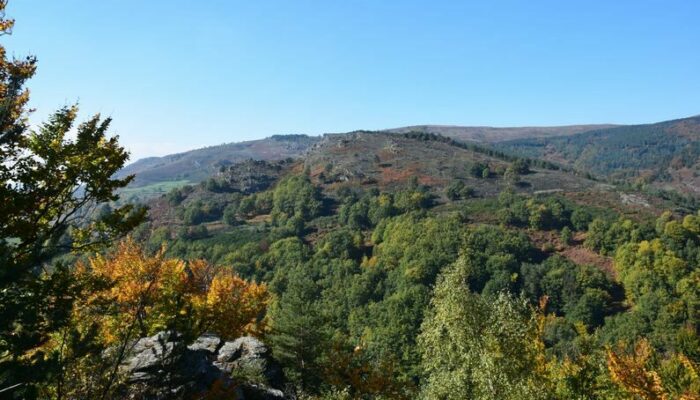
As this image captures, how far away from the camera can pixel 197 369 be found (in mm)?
18047

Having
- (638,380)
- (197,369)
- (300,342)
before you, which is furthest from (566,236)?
(197,369)

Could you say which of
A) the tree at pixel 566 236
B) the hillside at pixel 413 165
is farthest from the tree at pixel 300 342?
the hillside at pixel 413 165

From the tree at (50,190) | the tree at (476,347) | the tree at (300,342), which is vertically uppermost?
the tree at (50,190)

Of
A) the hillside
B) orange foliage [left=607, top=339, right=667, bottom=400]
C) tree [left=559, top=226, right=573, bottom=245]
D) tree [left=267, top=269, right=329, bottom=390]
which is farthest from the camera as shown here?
the hillside

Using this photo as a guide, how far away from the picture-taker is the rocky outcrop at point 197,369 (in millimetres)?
13758

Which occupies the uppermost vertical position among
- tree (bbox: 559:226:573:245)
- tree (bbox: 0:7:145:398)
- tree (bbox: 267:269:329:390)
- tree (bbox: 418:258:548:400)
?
tree (bbox: 0:7:145:398)

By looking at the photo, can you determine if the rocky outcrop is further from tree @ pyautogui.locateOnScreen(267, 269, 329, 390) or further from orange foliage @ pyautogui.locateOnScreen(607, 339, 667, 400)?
orange foliage @ pyautogui.locateOnScreen(607, 339, 667, 400)

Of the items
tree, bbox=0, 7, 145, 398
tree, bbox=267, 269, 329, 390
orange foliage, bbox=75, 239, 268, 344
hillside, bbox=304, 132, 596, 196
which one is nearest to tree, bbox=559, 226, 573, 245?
hillside, bbox=304, 132, 596, 196

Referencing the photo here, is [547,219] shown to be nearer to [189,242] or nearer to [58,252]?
[189,242]

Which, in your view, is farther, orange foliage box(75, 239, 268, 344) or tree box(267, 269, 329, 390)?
tree box(267, 269, 329, 390)

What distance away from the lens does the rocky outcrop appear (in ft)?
45.1

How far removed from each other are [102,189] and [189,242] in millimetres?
113631

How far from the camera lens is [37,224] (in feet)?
43.9

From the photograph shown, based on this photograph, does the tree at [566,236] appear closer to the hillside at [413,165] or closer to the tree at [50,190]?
the hillside at [413,165]
